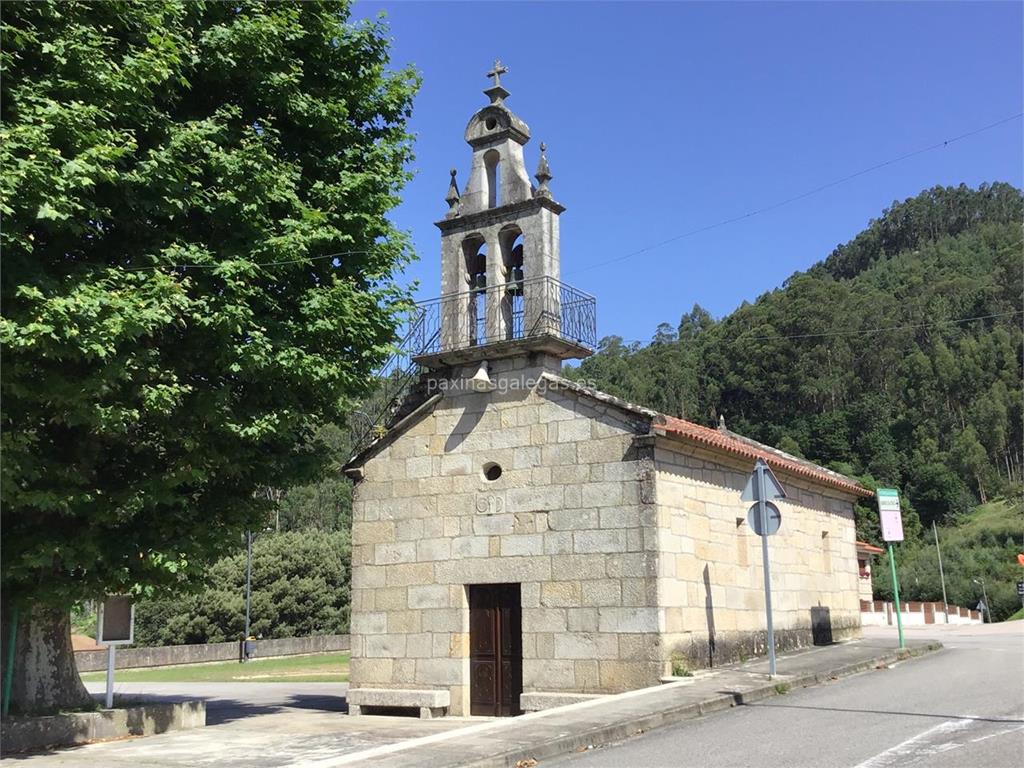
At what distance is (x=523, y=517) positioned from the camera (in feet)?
46.2

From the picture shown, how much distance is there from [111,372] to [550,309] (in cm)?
729

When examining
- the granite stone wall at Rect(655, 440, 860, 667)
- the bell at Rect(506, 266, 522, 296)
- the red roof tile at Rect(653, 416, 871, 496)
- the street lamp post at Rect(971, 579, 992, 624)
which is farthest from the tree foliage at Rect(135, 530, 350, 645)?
the street lamp post at Rect(971, 579, 992, 624)

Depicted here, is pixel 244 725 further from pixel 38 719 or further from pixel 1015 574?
pixel 1015 574

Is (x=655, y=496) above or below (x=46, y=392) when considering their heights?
below

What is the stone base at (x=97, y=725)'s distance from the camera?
1008 cm

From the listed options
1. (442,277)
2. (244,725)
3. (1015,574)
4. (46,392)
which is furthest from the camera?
(1015,574)

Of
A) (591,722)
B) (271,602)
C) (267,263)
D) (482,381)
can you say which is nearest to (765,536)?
(591,722)

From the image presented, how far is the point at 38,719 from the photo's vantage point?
33.8 feet

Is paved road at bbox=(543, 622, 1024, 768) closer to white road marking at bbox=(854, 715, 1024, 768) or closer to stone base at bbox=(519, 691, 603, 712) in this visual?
white road marking at bbox=(854, 715, 1024, 768)

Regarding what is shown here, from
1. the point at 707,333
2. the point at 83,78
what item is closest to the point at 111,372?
the point at 83,78

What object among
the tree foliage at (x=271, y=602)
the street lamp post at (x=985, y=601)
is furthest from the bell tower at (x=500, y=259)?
the street lamp post at (x=985, y=601)

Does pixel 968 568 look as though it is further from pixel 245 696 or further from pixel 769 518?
pixel 769 518

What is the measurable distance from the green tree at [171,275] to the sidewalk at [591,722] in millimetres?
4144

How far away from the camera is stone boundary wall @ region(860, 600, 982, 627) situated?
138 feet
